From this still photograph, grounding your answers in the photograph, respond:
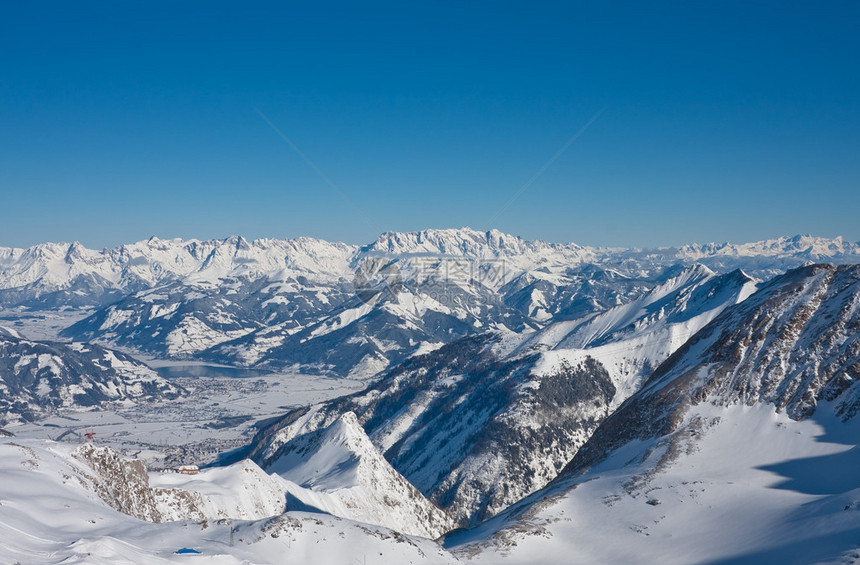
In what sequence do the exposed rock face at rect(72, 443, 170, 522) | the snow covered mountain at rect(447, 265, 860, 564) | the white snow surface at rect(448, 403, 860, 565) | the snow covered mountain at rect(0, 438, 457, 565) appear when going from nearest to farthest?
the snow covered mountain at rect(0, 438, 457, 565), the white snow surface at rect(448, 403, 860, 565), the exposed rock face at rect(72, 443, 170, 522), the snow covered mountain at rect(447, 265, 860, 564)

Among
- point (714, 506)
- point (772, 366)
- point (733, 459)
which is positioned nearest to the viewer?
point (714, 506)

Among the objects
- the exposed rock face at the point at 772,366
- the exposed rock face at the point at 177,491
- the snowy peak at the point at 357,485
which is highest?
the exposed rock face at the point at 772,366

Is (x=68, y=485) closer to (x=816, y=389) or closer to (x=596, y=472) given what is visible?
(x=596, y=472)

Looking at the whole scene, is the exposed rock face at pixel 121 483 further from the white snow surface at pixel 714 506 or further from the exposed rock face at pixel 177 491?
the white snow surface at pixel 714 506

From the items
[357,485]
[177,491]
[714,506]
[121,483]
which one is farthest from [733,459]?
[121,483]

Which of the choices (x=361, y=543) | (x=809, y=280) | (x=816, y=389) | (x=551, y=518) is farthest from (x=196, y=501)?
(x=809, y=280)

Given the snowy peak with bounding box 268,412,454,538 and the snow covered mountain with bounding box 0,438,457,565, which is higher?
the snow covered mountain with bounding box 0,438,457,565

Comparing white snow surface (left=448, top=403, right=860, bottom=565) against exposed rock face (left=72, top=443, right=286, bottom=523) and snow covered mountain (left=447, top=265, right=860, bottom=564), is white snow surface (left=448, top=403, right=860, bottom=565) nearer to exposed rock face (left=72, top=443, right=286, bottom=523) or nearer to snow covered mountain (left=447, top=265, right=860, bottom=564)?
snow covered mountain (left=447, top=265, right=860, bottom=564)

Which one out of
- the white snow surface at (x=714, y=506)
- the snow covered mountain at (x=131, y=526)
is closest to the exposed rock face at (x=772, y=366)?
the white snow surface at (x=714, y=506)

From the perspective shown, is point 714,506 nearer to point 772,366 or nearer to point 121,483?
point 772,366

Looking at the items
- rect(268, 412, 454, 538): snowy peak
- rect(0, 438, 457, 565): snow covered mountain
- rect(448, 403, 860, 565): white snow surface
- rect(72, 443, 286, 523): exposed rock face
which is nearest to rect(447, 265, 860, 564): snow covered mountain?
rect(448, 403, 860, 565): white snow surface
